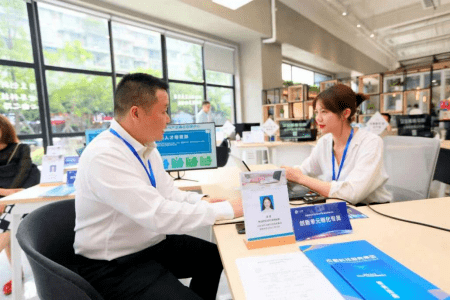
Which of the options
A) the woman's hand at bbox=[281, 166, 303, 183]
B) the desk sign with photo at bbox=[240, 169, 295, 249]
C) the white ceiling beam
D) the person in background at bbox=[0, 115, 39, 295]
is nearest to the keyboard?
the woman's hand at bbox=[281, 166, 303, 183]

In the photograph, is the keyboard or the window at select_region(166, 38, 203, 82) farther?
the window at select_region(166, 38, 203, 82)

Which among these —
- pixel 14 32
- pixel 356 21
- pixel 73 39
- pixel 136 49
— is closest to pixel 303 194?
pixel 14 32

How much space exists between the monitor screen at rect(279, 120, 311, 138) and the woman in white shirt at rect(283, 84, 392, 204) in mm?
2384

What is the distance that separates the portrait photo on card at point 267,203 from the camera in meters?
0.82

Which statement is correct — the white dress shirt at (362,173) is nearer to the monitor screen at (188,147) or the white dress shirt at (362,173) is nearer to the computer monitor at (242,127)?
the monitor screen at (188,147)

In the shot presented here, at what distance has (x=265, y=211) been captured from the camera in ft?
2.72

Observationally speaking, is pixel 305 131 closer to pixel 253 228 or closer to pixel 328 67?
pixel 253 228

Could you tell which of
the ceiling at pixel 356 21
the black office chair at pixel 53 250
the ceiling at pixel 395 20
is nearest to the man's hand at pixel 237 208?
the black office chair at pixel 53 250

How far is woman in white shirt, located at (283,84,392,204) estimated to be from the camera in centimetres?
127

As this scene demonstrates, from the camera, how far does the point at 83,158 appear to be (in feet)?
3.34

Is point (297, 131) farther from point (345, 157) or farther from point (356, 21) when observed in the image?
point (356, 21)

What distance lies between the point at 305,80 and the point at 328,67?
1020 millimetres

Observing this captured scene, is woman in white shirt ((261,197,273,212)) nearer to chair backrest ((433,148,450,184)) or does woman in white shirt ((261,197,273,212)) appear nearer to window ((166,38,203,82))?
chair backrest ((433,148,450,184))

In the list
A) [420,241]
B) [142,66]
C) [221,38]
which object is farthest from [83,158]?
[221,38]
